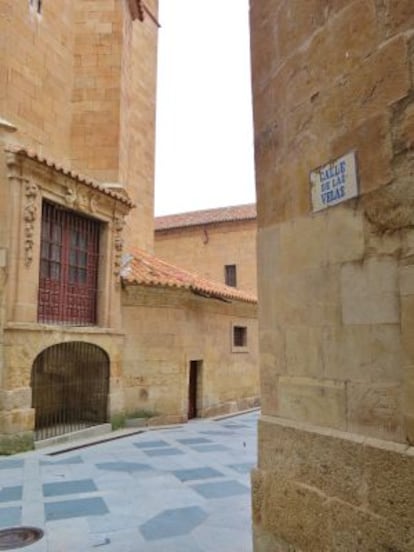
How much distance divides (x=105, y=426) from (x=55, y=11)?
8.73m

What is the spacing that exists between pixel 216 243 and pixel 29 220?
1624cm

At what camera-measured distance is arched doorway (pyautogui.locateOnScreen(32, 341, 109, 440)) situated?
10.3 metres

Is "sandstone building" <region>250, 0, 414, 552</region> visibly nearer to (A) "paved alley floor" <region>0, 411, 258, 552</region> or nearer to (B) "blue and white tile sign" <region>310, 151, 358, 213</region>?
(B) "blue and white tile sign" <region>310, 151, 358, 213</region>

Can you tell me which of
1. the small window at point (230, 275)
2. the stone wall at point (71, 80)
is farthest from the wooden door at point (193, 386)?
the small window at point (230, 275)

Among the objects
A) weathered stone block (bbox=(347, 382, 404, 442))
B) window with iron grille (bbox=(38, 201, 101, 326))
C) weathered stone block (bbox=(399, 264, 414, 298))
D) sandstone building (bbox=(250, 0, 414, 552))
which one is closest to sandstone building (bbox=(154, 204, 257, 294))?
window with iron grille (bbox=(38, 201, 101, 326))

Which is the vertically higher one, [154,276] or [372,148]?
[154,276]

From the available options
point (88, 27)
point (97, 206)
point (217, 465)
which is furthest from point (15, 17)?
point (217, 465)

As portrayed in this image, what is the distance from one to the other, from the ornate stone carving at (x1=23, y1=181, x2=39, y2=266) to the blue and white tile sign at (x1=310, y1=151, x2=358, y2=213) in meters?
6.76

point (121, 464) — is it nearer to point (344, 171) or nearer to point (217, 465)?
point (217, 465)

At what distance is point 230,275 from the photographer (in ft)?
79.6

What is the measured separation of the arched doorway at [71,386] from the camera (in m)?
10.3

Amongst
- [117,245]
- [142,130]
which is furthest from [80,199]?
[142,130]

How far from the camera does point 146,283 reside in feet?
36.9

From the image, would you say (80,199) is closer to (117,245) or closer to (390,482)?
(117,245)
